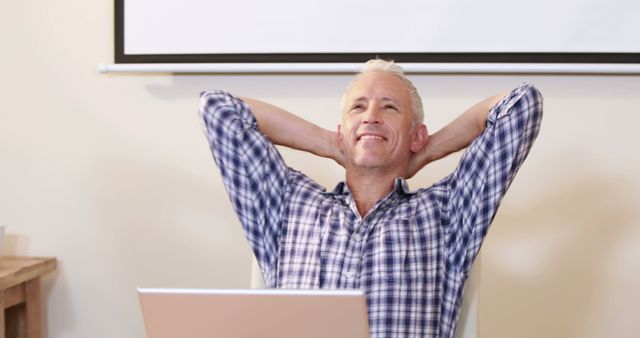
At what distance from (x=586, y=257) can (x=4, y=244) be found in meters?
1.54

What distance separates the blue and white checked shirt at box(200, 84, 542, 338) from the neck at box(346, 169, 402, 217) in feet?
0.08

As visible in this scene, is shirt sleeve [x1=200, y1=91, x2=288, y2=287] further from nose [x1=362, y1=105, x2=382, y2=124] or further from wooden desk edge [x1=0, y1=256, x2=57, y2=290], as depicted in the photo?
wooden desk edge [x1=0, y1=256, x2=57, y2=290]

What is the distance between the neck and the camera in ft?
5.09

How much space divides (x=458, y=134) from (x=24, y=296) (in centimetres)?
116

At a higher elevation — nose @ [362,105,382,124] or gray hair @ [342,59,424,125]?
gray hair @ [342,59,424,125]

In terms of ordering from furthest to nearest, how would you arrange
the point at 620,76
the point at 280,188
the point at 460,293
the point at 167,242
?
the point at 167,242 → the point at 620,76 → the point at 280,188 → the point at 460,293

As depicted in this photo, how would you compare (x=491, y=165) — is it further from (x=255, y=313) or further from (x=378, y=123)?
(x=255, y=313)

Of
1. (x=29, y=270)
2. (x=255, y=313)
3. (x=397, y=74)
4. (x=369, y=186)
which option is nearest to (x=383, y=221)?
(x=369, y=186)

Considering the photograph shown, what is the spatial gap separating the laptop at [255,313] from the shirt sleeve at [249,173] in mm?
560

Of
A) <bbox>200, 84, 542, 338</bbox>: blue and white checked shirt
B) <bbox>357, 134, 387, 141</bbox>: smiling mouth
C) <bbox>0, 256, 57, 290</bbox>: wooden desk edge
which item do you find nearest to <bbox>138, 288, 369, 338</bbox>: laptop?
<bbox>200, 84, 542, 338</bbox>: blue and white checked shirt

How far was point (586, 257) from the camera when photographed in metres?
1.97

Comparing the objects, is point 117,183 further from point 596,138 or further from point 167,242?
point 596,138

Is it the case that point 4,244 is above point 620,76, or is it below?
below

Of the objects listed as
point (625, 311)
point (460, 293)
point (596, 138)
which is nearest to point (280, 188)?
point (460, 293)
